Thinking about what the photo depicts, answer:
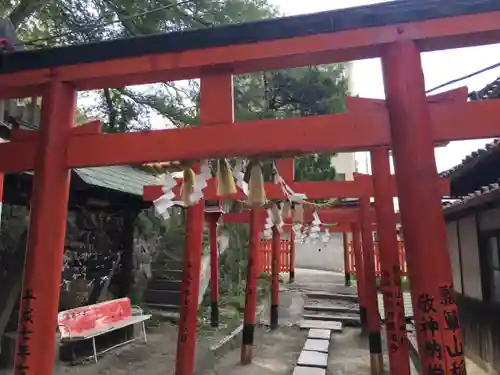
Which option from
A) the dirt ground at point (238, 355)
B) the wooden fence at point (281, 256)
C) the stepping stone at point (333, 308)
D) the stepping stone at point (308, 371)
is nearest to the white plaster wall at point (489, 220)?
the dirt ground at point (238, 355)

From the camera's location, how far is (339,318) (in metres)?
14.1

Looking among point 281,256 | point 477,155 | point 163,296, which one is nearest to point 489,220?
point 477,155

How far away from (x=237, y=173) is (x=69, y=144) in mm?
1544

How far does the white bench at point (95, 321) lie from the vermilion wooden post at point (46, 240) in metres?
3.86

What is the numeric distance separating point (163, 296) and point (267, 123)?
1037cm

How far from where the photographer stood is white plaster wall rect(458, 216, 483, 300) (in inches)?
308

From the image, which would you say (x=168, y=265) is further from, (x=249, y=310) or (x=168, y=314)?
(x=249, y=310)

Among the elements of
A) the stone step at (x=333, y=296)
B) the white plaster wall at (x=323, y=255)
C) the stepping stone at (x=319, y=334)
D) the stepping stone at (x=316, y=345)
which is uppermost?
the white plaster wall at (x=323, y=255)

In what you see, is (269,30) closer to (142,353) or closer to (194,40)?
(194,40)

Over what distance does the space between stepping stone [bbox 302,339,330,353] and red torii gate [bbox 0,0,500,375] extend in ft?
25.7

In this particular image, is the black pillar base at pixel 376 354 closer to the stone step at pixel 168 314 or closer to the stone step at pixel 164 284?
the stone step at pixel 168 314

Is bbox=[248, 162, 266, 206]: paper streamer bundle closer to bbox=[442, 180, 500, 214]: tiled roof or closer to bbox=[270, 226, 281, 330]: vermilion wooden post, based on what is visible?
bbox=[442, 180, 500, 214]: tiled roof

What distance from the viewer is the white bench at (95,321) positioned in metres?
7.46

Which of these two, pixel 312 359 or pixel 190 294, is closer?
pixel 190 294
